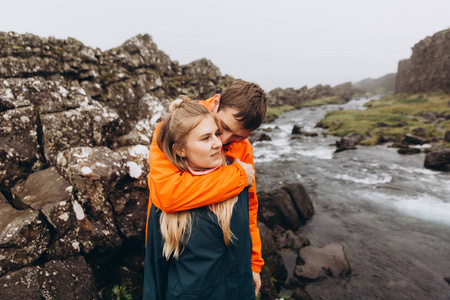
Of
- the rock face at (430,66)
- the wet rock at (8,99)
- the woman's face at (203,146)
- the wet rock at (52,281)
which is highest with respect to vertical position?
the rock face at (430,66)

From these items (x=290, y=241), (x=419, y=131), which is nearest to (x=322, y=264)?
(x=290, y=241)

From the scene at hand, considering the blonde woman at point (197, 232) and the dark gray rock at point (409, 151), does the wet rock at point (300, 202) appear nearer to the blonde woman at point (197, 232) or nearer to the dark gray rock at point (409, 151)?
the blonde woman at point (197, 232)

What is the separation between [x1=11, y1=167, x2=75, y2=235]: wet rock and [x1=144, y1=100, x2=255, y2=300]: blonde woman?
1.94 meters

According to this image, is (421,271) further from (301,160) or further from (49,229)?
(301,160)

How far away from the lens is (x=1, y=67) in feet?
19.1

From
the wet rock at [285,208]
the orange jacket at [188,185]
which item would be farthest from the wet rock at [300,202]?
the orange jacket at [188,185]

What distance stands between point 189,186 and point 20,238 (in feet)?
8.95

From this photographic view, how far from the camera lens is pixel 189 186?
242 centimetres

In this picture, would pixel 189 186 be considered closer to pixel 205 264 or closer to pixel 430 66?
pixel 205 264

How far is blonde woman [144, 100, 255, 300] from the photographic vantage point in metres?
2.54

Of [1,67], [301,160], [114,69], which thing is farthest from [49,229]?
[301,160]

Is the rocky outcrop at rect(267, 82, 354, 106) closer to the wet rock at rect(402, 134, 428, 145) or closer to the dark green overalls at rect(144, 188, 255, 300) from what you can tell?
the wet rock at rect(402, 134, 428, 145)

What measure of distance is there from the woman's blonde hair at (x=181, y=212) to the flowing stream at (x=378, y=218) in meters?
5.24

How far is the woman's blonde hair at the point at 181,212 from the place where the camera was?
8.29 ft
